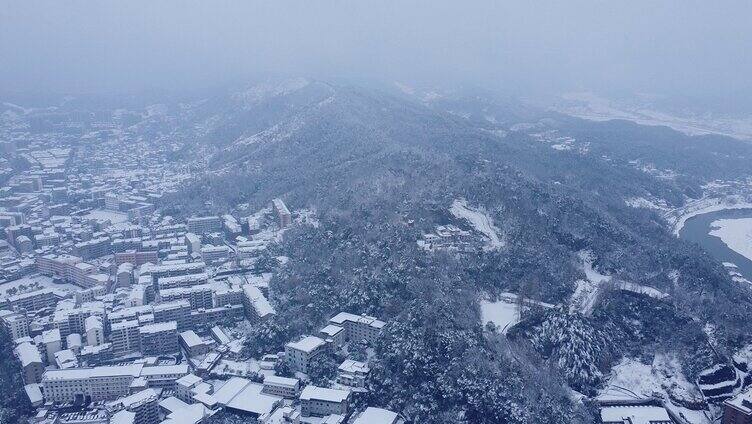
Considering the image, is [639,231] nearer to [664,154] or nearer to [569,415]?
[569,415]

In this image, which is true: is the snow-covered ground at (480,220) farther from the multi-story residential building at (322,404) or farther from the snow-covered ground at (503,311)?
the multi-story residential building at (322,404)

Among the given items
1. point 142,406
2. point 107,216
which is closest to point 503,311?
point 142,406

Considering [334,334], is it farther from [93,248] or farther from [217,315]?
[93,248]

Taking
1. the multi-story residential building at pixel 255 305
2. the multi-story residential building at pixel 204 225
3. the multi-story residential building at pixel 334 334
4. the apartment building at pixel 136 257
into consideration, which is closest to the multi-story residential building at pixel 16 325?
the apartment building at pixel 136 257

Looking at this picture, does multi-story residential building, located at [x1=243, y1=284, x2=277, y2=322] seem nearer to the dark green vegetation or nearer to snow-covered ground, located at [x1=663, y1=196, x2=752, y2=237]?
the dark green vegetation

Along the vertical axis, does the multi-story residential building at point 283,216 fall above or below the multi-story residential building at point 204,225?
above

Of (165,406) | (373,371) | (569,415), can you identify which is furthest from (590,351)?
(165,406)
